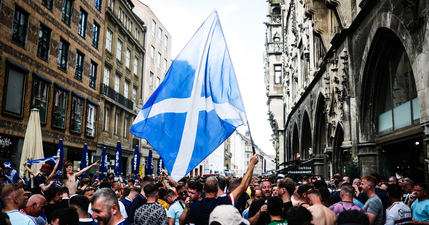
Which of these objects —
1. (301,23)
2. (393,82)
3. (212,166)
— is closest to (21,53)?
(393,82)

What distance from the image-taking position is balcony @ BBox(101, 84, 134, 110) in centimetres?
3075

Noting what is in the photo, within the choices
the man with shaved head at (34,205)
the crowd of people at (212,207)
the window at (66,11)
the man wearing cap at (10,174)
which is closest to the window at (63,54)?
the window at (66,11)

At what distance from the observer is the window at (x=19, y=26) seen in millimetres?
18453

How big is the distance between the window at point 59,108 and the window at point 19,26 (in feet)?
14.2

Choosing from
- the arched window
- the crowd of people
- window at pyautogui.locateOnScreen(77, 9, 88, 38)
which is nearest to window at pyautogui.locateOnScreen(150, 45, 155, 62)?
window at pyautogui.locateOnScreen(77, 9, 88, 38)

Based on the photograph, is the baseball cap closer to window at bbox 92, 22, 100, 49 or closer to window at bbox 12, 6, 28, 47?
window at bbox 12, 6, 28, 47

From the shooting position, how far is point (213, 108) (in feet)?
22.1

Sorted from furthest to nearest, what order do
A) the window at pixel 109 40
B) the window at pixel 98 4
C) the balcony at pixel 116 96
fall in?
1. the window at pixel 109 40
2. the balcony at pixel 116 96
3. the window at pixel 98 4

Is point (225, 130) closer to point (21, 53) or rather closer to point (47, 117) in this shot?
point (21, 53)

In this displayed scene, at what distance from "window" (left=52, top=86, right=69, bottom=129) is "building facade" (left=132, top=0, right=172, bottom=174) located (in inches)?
636

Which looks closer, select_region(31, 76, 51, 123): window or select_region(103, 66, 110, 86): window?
select_region(31, 76, 51, 123): window

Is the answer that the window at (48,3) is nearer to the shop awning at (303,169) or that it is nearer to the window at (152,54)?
the shop awning at (303,169)

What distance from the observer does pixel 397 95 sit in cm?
1238

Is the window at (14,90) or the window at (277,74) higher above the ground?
the window at (277,74)
